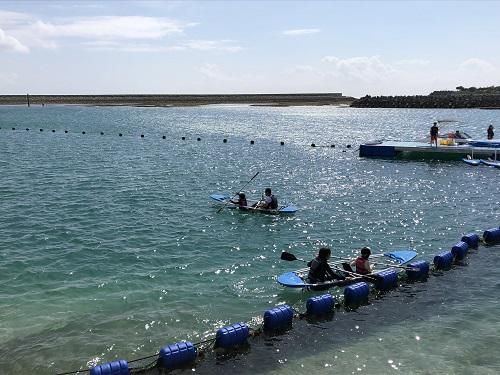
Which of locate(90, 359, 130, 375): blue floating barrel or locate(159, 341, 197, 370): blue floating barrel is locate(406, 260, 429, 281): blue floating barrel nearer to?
locate(159, 341, 197, 370): blue floating barrel

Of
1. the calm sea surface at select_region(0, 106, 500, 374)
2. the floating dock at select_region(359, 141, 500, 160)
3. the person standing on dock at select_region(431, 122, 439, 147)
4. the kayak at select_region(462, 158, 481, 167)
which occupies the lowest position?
the calm sea surface at select_region(0, 106, 500, 374)

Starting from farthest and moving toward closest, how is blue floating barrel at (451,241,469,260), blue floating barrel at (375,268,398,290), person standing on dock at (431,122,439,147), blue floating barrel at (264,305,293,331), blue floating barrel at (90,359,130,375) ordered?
person standing on dock at (431,122,439,147)
blue floating barrel at (451,241,469,260)
blue floating barrel at (375,268,398,290)
blue floating barrel at (264,305,293,331)
blue floating barrel at (90,359,130,375)

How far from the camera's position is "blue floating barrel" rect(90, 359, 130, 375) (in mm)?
12498

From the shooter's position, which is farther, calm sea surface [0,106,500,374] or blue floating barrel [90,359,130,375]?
calm sea surface [0,106,500,374]

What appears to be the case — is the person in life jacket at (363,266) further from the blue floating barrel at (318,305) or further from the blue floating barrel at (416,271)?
the blue floating barrel at (318,305)

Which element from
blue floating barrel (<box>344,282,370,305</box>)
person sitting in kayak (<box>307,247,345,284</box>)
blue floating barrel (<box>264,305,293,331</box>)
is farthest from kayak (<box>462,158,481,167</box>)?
blue floating barrel (<box>264,305,293,331</box>)

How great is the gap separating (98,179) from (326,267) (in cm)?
2765

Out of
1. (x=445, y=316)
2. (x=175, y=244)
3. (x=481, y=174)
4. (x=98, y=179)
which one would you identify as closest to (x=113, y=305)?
(x=175, y=244)

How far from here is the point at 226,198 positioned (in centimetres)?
3209

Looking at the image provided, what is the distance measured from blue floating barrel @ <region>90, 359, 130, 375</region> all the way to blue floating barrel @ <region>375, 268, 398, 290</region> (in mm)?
10016

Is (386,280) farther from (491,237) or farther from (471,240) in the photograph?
(491,237)

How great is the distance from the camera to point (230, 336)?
47.5 ft

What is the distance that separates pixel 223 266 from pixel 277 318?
20.6 feet

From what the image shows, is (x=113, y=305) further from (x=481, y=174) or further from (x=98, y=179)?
(x=481, y=174)
